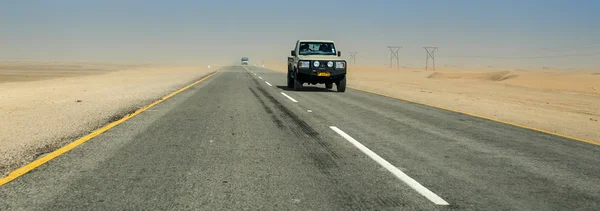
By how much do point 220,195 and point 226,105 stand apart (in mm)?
8013

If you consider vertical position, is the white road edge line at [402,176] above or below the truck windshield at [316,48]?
below

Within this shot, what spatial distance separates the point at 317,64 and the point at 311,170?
12.4 meters

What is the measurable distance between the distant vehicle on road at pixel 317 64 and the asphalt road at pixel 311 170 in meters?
8.72

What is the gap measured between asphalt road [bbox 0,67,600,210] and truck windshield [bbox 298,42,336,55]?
9.93m

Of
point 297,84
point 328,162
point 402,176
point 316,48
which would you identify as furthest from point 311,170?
point 316,48

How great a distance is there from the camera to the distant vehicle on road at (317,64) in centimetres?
1698

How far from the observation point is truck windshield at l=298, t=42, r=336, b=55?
18.1 meters

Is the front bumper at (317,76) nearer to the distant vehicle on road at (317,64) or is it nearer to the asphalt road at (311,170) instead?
the distant vehicle on road at (317,64)

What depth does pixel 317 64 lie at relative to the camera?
17.0 m

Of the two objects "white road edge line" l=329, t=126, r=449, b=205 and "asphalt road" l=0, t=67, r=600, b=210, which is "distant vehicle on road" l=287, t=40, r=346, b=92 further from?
"white road edge line" l=329, t=126, r=449, b=205

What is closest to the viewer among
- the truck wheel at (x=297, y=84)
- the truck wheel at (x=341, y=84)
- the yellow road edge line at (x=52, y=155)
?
the yellow road edge line at (x=52, y=155)

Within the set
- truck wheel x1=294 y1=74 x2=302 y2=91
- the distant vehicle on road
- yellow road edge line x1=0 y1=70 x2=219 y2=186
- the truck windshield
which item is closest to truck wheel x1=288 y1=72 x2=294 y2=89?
the distant vehicle on road

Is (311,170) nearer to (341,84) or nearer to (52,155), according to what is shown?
(52,155)

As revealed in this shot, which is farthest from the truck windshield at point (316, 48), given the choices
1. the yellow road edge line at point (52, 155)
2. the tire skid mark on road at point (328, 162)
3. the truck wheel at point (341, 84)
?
Answer: the yellow road edge line at point (52, 155)
